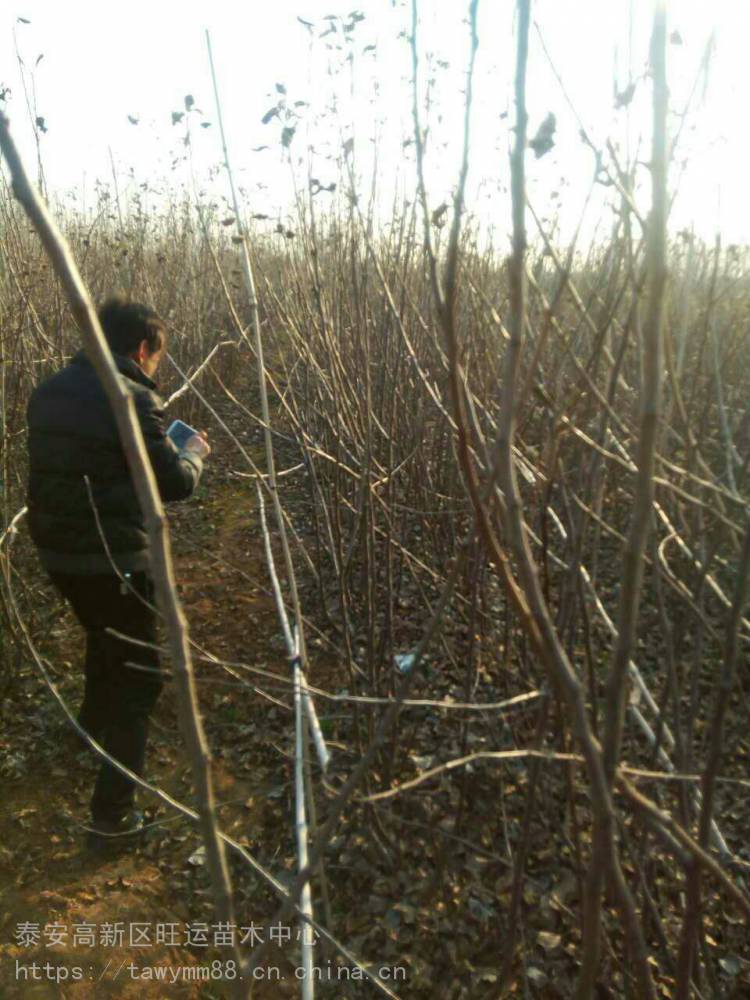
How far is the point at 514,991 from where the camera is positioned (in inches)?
74.5

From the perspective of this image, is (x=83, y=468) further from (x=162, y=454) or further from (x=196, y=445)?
(x=196, y=445)

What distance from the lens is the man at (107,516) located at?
6.96 feet

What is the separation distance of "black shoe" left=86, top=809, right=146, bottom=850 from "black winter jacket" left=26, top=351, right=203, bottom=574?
34.6 inches

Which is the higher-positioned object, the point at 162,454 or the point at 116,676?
the point at 162,454

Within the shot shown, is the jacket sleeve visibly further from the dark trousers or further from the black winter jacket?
the dark trousers

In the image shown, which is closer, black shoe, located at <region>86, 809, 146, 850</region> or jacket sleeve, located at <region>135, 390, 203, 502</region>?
jacket sleeve, located at <region>135, 390, 203, 502</region>

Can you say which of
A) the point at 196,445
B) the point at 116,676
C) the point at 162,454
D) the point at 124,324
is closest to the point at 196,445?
the point at 196,445

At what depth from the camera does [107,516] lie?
7.18 ft

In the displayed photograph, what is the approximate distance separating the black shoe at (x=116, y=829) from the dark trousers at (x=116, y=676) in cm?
2

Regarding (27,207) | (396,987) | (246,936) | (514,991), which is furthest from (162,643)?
(27,207)

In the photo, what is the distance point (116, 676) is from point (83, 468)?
2.32 ft

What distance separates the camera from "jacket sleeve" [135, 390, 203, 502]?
7.07 feet

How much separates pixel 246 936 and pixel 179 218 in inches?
269

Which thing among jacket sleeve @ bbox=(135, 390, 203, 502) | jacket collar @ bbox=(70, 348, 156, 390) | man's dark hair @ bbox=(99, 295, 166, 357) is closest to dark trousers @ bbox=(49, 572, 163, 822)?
jacket sleeve @ bbox=(135, 390, 203, 502)
